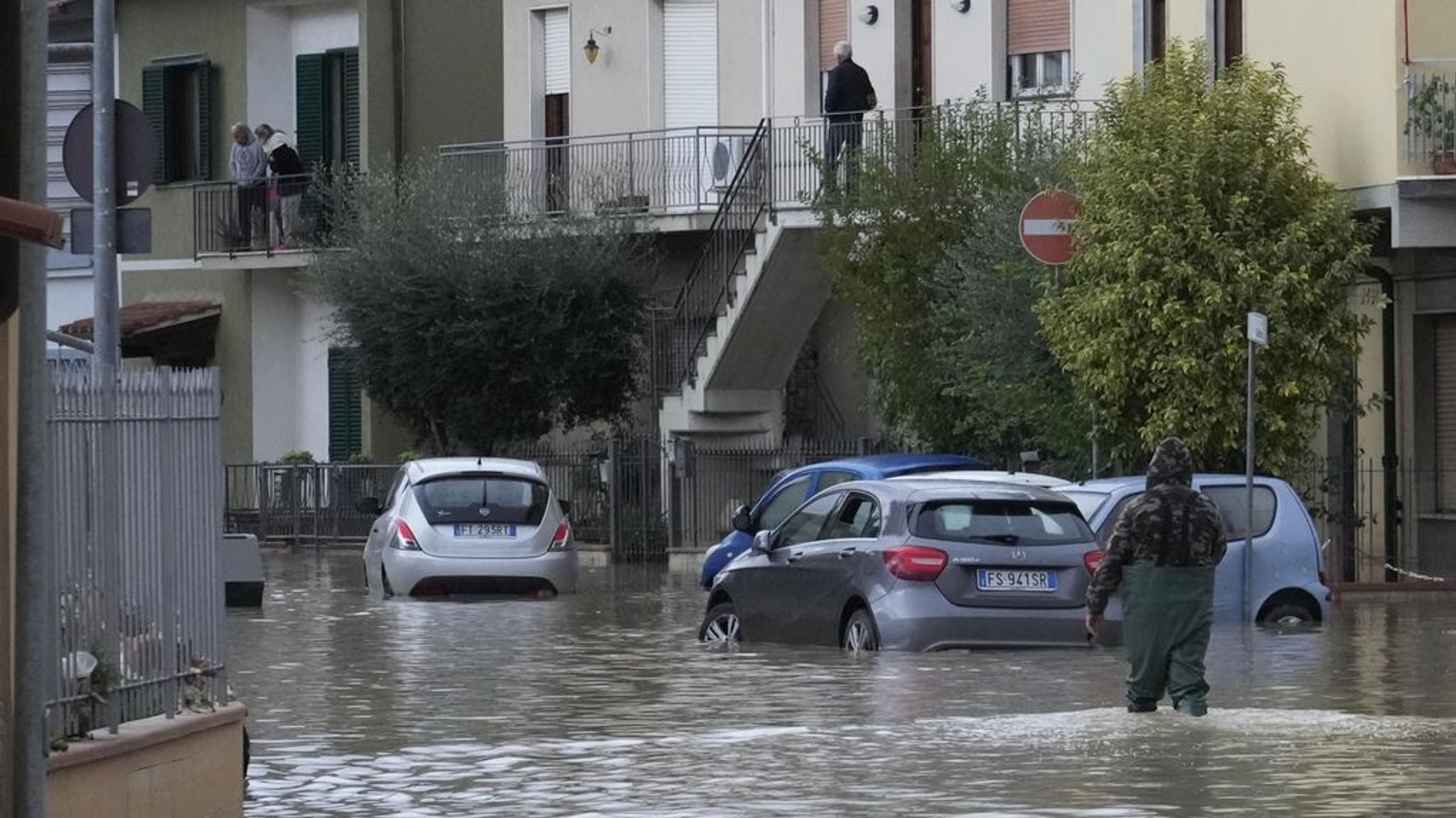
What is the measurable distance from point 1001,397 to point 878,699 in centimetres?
1324

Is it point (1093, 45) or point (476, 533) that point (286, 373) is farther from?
point (476, 533)

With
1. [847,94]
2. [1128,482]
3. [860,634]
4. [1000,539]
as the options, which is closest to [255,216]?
[847,94]

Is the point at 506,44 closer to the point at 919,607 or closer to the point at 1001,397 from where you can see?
the point at 1001,397

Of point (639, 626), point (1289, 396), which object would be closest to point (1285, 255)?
point (1289, 396)

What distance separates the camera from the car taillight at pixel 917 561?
21.4m

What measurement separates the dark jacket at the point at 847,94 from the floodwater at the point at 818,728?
A: 1341 cm

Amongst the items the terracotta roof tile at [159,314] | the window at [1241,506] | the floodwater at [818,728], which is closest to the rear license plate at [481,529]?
the floodwater at [818,728]

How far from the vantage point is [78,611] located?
12.0 metres

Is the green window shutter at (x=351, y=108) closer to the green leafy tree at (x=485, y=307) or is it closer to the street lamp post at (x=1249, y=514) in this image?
the green leafy tree at (x=485, y=307)

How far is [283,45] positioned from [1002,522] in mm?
29509

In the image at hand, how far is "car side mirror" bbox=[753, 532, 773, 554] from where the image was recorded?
22.9 meters

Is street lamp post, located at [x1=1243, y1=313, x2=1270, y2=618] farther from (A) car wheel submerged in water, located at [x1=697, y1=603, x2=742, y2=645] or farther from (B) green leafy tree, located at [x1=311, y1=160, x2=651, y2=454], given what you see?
(B) green leafy tree, located at [x1=311, y1=160, x2=651, y2=454]

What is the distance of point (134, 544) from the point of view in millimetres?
12562

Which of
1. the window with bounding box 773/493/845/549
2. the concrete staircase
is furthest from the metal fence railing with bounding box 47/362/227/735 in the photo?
the concrete staircase
